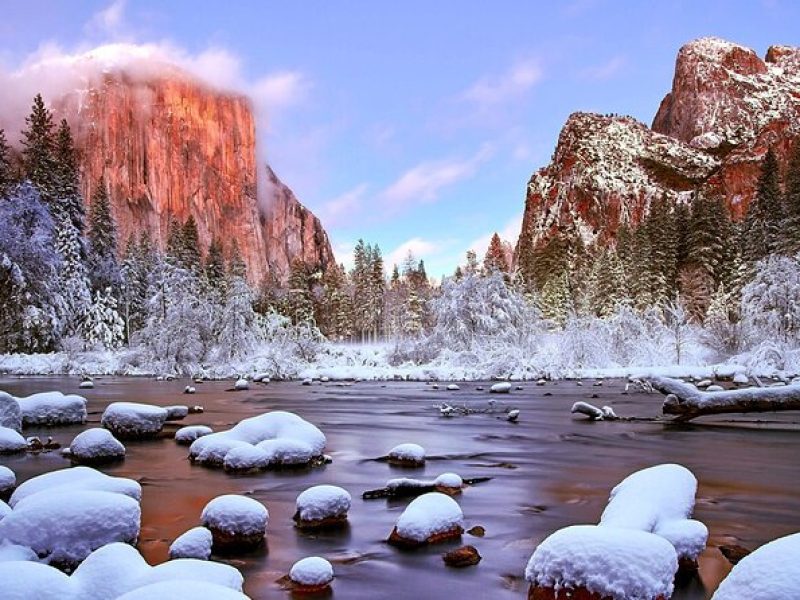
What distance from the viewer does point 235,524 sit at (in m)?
5.38

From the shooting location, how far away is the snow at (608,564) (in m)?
3.34

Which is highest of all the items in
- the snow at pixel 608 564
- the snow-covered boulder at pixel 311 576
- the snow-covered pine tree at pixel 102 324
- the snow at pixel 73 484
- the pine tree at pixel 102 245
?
the pine tree at pixel 102 245

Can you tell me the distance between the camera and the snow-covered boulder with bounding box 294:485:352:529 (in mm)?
6012

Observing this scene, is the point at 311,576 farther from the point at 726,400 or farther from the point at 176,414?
the point at 726,400

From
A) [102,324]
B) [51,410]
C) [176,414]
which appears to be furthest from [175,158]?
[51,410]

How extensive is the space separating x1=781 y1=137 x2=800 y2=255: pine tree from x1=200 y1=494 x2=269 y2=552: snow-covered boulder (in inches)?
1714

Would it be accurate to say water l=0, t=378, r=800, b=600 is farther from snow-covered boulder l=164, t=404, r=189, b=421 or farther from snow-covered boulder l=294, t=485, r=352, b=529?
snow-covered boulder l=164, t=404, r=189, b=421

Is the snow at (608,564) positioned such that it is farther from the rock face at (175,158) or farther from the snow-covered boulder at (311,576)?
the rock face at (175,158)

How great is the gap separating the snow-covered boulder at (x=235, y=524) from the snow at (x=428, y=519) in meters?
1.21

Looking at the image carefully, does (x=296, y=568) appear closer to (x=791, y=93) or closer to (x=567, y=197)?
(x=567, y=197)

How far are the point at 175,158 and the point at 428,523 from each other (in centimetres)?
15071

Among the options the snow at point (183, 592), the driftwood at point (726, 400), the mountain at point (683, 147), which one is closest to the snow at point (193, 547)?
the snow at point (183, 592)

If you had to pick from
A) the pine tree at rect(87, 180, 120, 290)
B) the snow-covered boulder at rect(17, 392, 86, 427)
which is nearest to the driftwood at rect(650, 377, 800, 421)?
the snow-covered boulder at rect(17, 392, 86, 427)

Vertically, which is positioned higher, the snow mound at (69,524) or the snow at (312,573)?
the snow mound at (69,524)
